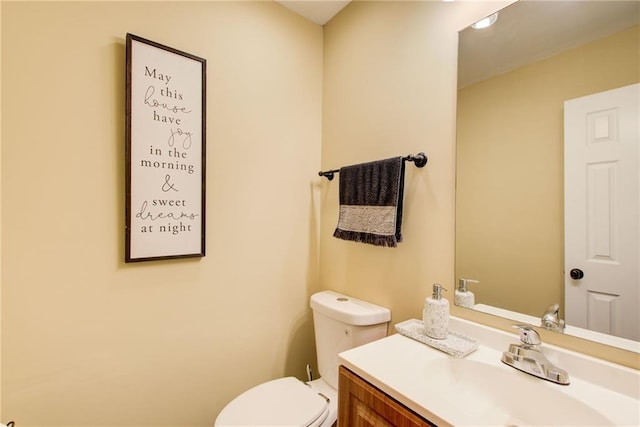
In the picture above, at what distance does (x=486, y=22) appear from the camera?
101 cm

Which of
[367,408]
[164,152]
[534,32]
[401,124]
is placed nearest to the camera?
[367,408]

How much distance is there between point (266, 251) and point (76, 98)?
99 centimetres

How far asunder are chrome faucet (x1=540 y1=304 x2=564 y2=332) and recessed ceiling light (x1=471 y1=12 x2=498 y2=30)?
973mm

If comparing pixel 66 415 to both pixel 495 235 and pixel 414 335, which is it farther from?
pixel 495 235

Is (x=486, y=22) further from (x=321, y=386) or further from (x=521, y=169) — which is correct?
(x=321, y=386)

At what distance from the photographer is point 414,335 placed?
1.01 m

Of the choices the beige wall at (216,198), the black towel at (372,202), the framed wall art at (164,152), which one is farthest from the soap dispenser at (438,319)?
the framed wall art at (164,152)

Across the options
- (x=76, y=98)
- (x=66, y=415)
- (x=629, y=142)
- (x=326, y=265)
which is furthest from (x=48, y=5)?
(x=629, y=142)

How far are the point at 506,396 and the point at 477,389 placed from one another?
73 millimetres

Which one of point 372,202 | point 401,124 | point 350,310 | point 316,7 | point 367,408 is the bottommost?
point 367,408

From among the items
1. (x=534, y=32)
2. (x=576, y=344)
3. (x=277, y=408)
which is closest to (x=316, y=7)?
(x=534, y=32)

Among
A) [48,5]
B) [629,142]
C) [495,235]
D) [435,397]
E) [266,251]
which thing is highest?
[48,5]

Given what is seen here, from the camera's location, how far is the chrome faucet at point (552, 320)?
0.84 metres

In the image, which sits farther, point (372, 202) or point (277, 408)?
point (372, 202)
